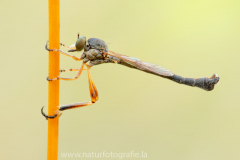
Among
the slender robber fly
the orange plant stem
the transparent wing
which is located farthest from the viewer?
the transparent wing

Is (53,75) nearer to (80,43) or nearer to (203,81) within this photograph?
(80,43)

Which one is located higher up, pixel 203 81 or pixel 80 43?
pixel 80 43

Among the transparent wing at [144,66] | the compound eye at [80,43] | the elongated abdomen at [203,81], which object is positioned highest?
the compound eye at [80,43]

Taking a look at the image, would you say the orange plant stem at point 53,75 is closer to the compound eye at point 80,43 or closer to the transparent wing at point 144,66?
the compound eye at point 80,43

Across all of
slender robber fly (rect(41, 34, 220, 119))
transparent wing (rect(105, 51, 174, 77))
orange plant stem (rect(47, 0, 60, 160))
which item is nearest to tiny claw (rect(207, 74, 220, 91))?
slender robber fly (rect(41, 34, 220, 119))

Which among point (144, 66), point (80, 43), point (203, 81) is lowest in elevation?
point (203, 81)

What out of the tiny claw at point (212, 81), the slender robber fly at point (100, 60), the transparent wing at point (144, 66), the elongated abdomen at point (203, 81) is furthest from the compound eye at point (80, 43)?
the tiny claw at point (212, 81)

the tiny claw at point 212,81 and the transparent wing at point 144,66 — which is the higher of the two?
the transparent wing at point 144,66

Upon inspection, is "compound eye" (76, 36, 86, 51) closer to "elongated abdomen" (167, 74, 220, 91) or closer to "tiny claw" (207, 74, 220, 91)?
"elongated abdomen" (167, 74, 220, 91)

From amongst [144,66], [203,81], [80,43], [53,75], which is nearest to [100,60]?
[80,43]
